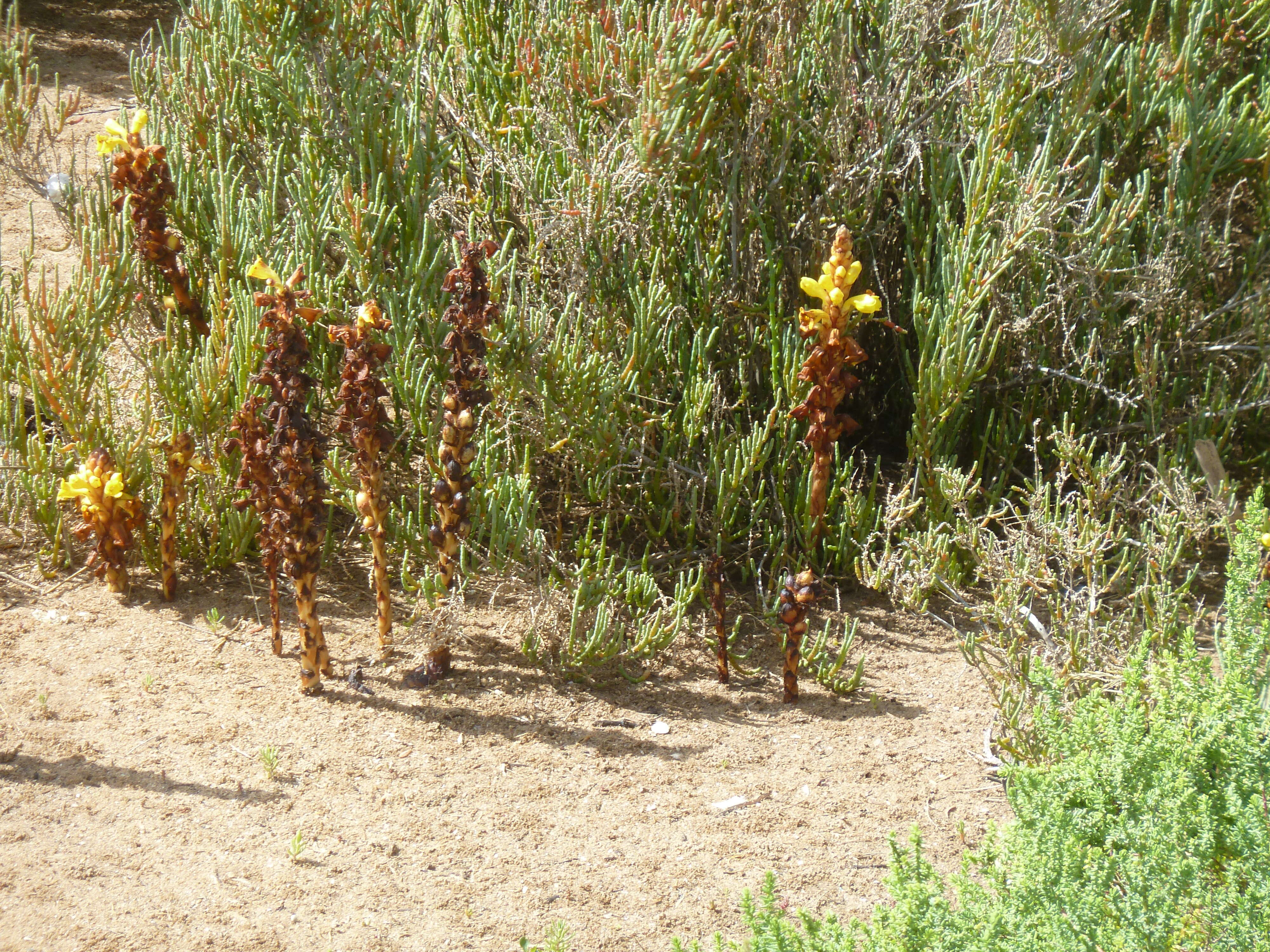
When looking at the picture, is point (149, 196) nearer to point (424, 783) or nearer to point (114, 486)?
point (114, 486)

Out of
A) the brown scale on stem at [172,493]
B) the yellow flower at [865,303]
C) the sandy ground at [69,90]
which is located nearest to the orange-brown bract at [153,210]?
the sandy ground at [69,90]

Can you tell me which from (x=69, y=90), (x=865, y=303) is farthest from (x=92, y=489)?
(x=69, y=90)

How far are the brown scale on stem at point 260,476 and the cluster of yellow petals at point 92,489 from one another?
393 mm

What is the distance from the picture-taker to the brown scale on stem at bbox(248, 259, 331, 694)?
8.72ft

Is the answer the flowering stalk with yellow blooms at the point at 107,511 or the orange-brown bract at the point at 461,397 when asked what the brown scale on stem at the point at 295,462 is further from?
the flowering stalk with yellow blooms at the point at 107,511

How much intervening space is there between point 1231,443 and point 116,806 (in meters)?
3.94

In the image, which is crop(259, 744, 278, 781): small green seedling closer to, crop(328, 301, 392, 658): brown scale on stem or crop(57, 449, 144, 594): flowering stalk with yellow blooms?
crop(328, 301, 392, 658): brown scale on stem

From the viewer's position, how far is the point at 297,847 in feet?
8.16

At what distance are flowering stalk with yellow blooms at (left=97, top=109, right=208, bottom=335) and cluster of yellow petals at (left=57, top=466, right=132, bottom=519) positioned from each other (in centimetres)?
77

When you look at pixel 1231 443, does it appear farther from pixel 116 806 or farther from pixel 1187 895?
pixel 116 806

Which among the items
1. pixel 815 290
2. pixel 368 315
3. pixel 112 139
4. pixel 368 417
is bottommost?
pixel 368 417

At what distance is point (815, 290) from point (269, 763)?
1918mm

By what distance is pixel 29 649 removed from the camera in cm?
316

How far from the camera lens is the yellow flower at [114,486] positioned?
319cm
